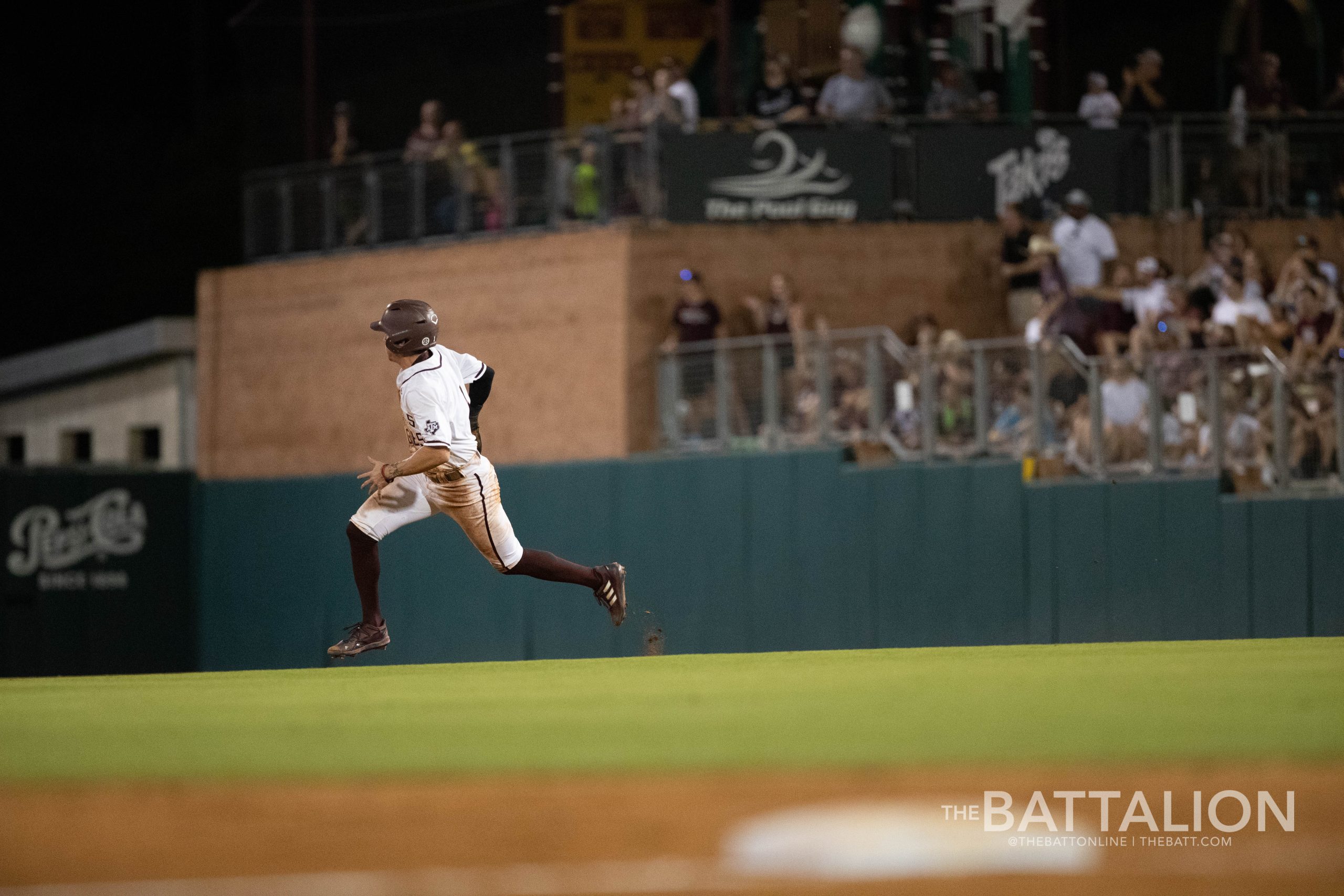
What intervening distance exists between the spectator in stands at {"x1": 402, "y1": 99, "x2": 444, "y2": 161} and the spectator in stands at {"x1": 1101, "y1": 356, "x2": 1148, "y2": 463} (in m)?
9.09

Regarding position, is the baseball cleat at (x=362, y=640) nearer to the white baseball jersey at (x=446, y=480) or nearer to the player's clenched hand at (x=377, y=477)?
the white baseball jersey at (x=446, y=480)

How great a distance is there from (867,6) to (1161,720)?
16.2 metres

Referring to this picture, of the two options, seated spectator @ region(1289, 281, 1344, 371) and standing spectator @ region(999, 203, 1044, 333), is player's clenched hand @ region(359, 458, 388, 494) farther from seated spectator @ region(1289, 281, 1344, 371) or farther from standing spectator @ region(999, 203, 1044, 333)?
standing spectator @ region(999, 203, 1044, 333)

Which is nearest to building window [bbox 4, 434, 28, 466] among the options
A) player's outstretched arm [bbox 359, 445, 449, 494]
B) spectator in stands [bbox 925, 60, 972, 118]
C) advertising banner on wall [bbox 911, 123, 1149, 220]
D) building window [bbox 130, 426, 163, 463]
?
building window [bbox 130, 426, 163, 463]

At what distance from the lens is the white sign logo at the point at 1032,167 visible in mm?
20703

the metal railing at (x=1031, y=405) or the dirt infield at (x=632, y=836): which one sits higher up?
the metal railing at (x=1031, y=405)

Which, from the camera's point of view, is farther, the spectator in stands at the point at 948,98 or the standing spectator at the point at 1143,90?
the standing spectator at the point at 1143,90

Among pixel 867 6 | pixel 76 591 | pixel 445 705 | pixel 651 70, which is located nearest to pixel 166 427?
pixel 76 591

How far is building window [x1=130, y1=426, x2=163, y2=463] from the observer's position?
27234mm

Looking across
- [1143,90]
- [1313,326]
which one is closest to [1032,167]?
[1143,90]

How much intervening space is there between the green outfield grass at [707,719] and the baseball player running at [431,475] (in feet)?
3.64

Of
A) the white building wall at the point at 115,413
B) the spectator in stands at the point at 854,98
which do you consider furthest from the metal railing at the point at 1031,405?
the white building wall at the point at 115,413

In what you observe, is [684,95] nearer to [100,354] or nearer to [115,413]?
[100,354]

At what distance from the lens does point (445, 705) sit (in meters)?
8.30
